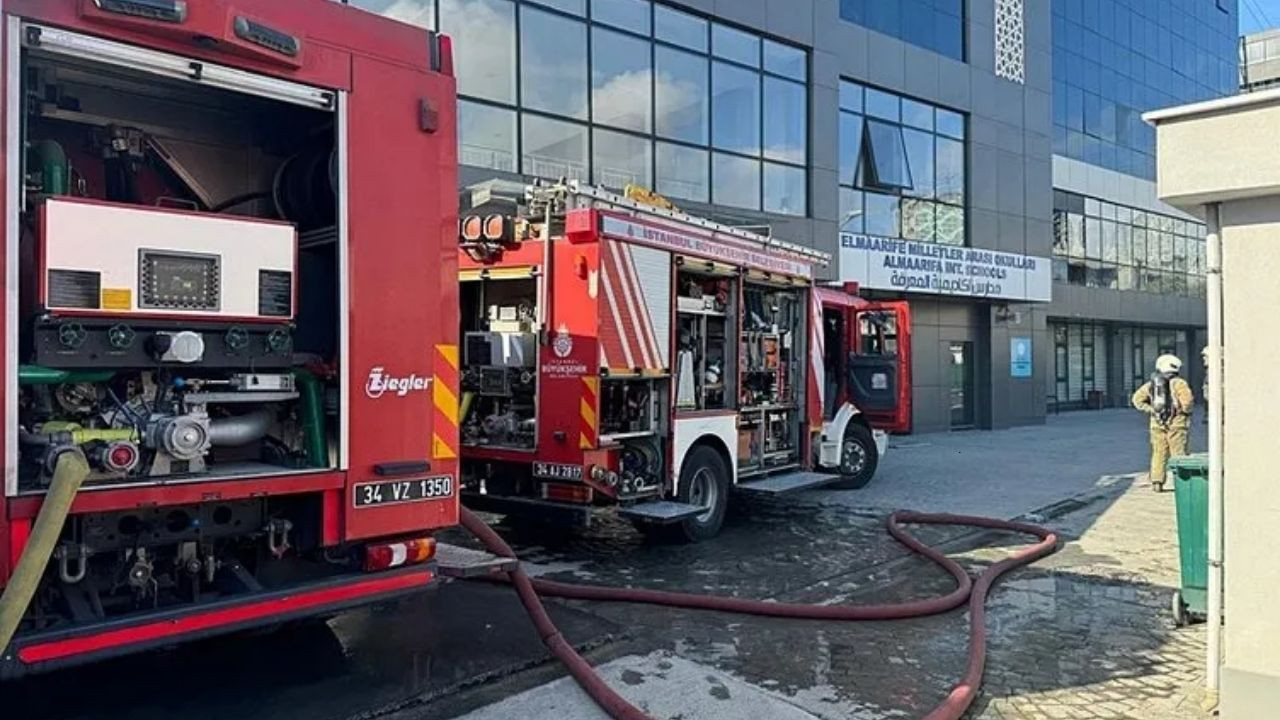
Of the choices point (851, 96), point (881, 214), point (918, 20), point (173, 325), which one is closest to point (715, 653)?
point (173, 325)

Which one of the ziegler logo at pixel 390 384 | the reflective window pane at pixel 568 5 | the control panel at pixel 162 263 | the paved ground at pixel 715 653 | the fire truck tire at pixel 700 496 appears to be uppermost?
the reflective window pane at pixel 568 5

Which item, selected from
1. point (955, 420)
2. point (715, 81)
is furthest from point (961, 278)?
point (715, 81)

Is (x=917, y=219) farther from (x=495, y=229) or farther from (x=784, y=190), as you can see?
(x=495, y=229)

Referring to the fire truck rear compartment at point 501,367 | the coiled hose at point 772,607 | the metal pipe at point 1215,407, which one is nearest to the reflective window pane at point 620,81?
the fire truck rear compartment at point 501,367

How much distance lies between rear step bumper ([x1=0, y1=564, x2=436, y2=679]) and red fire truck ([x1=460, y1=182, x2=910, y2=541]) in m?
3.13

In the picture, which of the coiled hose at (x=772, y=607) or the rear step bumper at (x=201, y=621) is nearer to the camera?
the rear step bumper at (x=201, y=621)

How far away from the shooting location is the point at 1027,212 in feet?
81.2

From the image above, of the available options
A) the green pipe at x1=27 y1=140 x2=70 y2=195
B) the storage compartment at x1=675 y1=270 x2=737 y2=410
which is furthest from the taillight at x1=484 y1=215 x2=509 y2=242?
the green pipe at x1=27 y1=140 x2=70 y2=195

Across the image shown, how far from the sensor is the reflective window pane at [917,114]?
72.0ft

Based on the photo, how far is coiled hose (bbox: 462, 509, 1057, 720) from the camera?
4727 millimetres

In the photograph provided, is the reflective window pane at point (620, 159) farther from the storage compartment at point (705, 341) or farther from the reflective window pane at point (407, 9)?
the storage compartment at point (705, 341)

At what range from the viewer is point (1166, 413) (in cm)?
1290

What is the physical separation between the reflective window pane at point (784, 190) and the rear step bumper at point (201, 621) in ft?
48.0

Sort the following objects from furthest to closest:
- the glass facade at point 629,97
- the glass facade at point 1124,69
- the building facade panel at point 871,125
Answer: the glass facade at point 1124,69, the building facade panel at point 871,125, the glass facade at point 629,97
